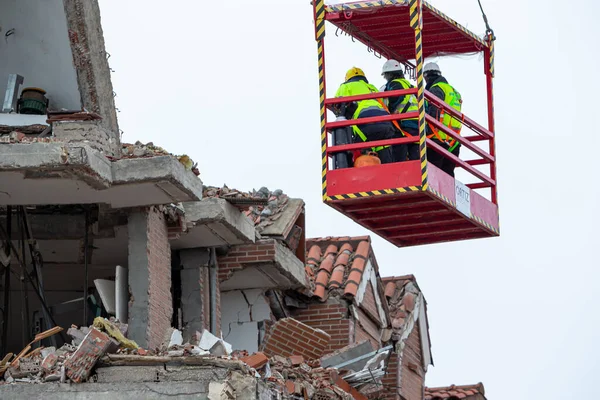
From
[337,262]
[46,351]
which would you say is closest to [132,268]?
[46,351]

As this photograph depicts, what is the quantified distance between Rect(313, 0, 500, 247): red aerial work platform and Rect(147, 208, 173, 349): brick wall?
Result: 198 cm

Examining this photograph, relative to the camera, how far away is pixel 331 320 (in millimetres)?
24328

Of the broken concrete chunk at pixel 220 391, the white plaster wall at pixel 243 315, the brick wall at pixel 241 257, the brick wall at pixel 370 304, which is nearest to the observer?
the broken concrete chunk at pixel 220 391

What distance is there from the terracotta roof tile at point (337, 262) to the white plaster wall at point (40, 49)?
16.8 feet

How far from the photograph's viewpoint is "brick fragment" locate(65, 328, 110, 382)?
55.5 feet

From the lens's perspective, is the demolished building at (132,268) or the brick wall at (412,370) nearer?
the demolished building at (132,268)

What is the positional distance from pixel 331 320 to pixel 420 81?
552cm

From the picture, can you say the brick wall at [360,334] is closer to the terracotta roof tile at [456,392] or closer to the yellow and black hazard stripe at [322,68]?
the terracotta roof tile at [456,392]

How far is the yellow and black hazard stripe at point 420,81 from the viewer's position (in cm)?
1977

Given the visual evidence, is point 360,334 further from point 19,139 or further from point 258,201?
point 19,139

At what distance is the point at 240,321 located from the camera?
23312 mm

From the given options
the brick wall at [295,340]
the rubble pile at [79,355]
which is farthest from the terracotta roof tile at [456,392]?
the rubble pile at [79,355]

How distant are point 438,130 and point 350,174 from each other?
4.35 feet

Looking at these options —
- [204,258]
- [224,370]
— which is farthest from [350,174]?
[224,370]
